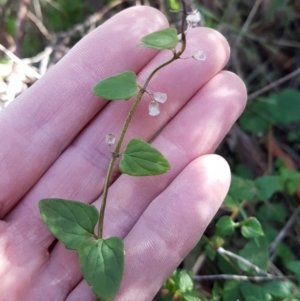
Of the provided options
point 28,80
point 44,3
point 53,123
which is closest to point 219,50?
point 53,123

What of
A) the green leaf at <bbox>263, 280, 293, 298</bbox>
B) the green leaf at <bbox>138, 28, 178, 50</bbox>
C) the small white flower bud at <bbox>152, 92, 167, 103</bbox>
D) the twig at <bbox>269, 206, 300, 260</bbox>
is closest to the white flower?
the small white flower bud at <bbox>152, 92, 167, 103</bbox>

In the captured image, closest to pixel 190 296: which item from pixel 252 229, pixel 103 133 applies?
pixel 252 229

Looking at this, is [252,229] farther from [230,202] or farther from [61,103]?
[61,103]

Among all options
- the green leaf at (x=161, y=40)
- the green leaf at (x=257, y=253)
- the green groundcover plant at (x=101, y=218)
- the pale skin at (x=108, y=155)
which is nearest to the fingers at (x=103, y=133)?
the pale skin at (x=108, y=155)

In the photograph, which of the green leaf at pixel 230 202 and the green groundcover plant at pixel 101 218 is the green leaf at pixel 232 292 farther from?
the green groundcover plant at pixel 101 218

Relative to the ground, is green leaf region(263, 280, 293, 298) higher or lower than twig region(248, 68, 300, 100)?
higher

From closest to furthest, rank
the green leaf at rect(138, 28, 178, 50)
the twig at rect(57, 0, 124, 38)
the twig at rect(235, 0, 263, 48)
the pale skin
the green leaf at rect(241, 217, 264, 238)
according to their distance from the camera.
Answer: the green leaf at rect(138, 28, 178, 50), the pale skin, the green leaf at rect(241, 217, 264, 238), the twig at rect(57, 0, 124, 38), the twig at rect(235, 0, 263, 48)

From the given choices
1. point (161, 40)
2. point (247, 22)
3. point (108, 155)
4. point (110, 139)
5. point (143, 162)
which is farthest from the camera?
point (247, 22)

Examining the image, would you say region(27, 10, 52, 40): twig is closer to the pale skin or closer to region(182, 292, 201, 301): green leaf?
the pale skin
